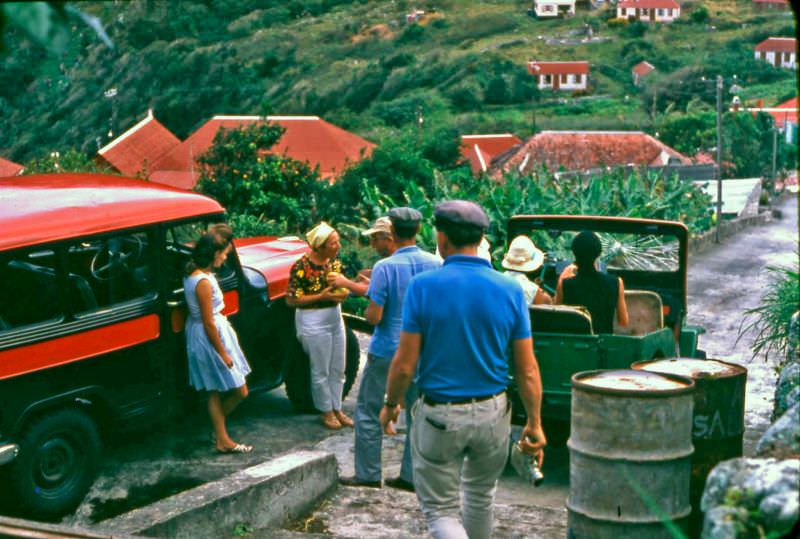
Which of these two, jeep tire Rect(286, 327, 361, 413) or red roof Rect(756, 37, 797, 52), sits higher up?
jeep tire Rect(286, 327, 361, 413)

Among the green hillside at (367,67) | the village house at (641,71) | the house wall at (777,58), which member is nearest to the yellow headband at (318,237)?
the green hillside at (367,67)

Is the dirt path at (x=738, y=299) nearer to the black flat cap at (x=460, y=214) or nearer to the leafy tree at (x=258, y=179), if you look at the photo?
the black flat cap at (x=460, y=214)

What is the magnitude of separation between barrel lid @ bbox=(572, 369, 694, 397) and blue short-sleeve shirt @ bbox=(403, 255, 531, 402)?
67 centimetres

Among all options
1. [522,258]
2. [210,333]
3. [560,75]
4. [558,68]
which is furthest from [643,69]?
[210,333]

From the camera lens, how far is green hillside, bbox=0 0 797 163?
8706cm

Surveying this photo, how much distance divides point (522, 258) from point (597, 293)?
62cm

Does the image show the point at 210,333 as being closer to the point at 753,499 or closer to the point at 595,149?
the point at 753,499

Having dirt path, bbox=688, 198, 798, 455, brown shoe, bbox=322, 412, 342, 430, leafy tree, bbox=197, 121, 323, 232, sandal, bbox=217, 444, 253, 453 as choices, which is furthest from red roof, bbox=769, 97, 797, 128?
sandal, bbox=217, 444, 253, 453

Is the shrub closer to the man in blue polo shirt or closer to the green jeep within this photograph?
the green jeep

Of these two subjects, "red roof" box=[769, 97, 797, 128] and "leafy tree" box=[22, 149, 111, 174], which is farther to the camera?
"red roof" box=[769, 97, 797, 128]

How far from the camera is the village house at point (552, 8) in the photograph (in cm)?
16462

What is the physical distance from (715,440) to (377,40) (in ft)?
488

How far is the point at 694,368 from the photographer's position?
256 inches

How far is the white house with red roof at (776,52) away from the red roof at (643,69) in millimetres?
13470
